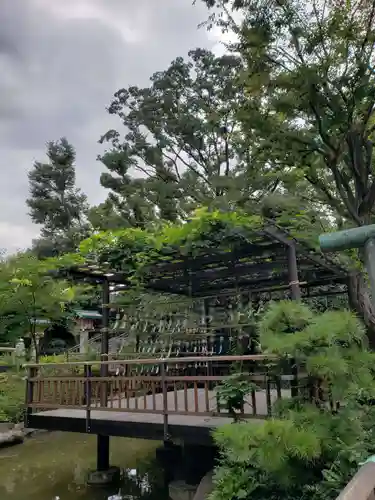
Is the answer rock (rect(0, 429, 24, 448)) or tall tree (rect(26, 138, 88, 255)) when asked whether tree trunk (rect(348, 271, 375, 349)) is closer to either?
rock (rect(0, 429, 24, 448))

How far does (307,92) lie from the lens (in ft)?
15.8

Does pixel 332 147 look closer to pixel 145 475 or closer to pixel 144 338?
pixel 144 338

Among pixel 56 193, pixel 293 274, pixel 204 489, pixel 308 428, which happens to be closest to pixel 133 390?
pixel 204 489

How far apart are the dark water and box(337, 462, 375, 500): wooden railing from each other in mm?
3936

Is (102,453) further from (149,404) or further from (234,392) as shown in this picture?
(234,392)

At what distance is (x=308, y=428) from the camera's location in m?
2.94

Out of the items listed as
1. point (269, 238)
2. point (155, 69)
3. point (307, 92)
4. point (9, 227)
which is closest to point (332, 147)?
point (307, 92)

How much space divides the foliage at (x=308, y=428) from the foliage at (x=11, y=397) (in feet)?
21.2

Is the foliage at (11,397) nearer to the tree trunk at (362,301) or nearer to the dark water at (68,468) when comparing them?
the dark water at (68,468)

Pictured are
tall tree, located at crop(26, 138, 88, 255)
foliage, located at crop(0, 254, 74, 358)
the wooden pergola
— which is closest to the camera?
the wooden pergola

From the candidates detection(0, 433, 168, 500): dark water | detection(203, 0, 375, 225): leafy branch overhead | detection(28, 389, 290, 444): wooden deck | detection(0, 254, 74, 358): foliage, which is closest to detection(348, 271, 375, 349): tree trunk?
detection(203, 0, 375, 225): leafy branch overhead

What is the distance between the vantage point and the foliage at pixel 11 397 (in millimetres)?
8609

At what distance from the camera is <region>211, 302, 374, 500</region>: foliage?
110 inches

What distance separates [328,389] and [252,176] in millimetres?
3970
